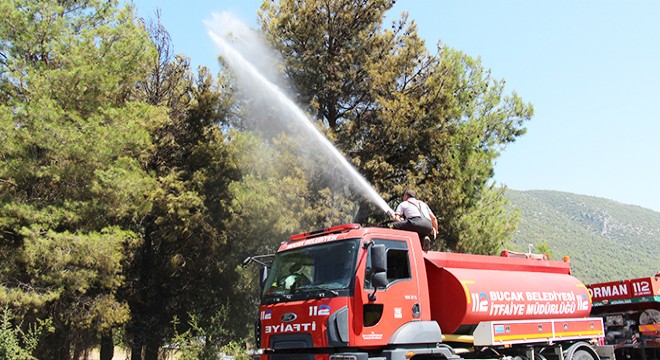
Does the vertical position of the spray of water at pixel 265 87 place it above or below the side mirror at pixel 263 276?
above

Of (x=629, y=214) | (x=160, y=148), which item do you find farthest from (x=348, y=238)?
(x=629, y=214)

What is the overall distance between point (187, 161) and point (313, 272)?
50.3 feet

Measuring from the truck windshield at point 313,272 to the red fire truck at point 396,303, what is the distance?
0.02 m

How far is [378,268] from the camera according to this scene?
25.4 feet

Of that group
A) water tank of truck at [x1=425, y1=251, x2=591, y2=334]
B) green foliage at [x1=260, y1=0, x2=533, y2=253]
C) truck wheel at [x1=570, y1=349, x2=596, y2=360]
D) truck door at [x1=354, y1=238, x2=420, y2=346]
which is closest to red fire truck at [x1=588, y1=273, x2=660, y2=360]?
truck wheel at [x1=570, y1=349, x2=596, y2=360]

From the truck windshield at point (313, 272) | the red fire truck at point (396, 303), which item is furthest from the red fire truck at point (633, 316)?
the truck windshield at point (313, 272)

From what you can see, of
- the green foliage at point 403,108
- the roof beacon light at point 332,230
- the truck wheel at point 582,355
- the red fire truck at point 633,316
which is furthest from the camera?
the green foliage at point 403,108

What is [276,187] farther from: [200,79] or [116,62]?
[200,79]

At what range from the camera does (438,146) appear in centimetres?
1962

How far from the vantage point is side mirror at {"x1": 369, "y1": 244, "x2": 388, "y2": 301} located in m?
7.74

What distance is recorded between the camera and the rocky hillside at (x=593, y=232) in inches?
3590

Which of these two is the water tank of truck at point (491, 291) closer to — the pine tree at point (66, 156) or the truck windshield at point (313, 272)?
the truck windshield at point (313, 272)

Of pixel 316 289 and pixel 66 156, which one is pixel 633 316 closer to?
pixel 316 289

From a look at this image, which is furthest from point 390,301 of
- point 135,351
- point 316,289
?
point 135,351
